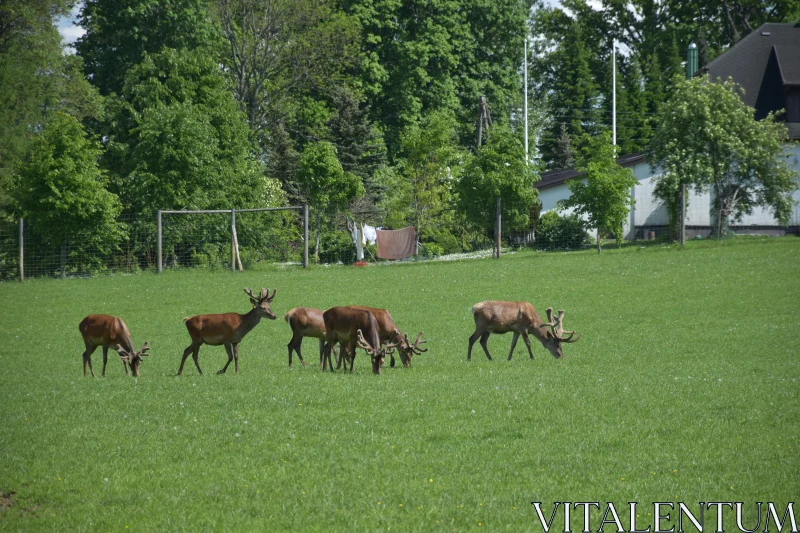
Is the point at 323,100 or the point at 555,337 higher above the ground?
the point at 323,100

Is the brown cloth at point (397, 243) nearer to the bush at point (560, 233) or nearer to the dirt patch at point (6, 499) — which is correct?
the bush at point (560, 233)

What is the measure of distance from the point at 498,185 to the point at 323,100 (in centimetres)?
2743

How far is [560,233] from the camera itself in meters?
41.5

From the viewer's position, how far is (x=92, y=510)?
340 inches

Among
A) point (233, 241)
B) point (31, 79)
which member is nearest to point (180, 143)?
point (233, 241)

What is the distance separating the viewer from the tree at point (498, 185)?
128 feet

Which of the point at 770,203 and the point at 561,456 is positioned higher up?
the point at 770,203

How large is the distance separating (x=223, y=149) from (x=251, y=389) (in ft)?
109

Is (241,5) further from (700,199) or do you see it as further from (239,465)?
(239,465)

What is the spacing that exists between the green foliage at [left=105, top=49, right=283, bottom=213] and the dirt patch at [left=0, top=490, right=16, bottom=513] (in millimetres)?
31540

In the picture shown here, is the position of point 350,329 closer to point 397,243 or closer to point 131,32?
point 397,243

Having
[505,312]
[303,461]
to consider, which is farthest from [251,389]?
[505,312]

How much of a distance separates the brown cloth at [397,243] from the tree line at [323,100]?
157 cm

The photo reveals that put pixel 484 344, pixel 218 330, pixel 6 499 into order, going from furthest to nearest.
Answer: pixel 484 344, pixel 218 330, pixel 6 499
